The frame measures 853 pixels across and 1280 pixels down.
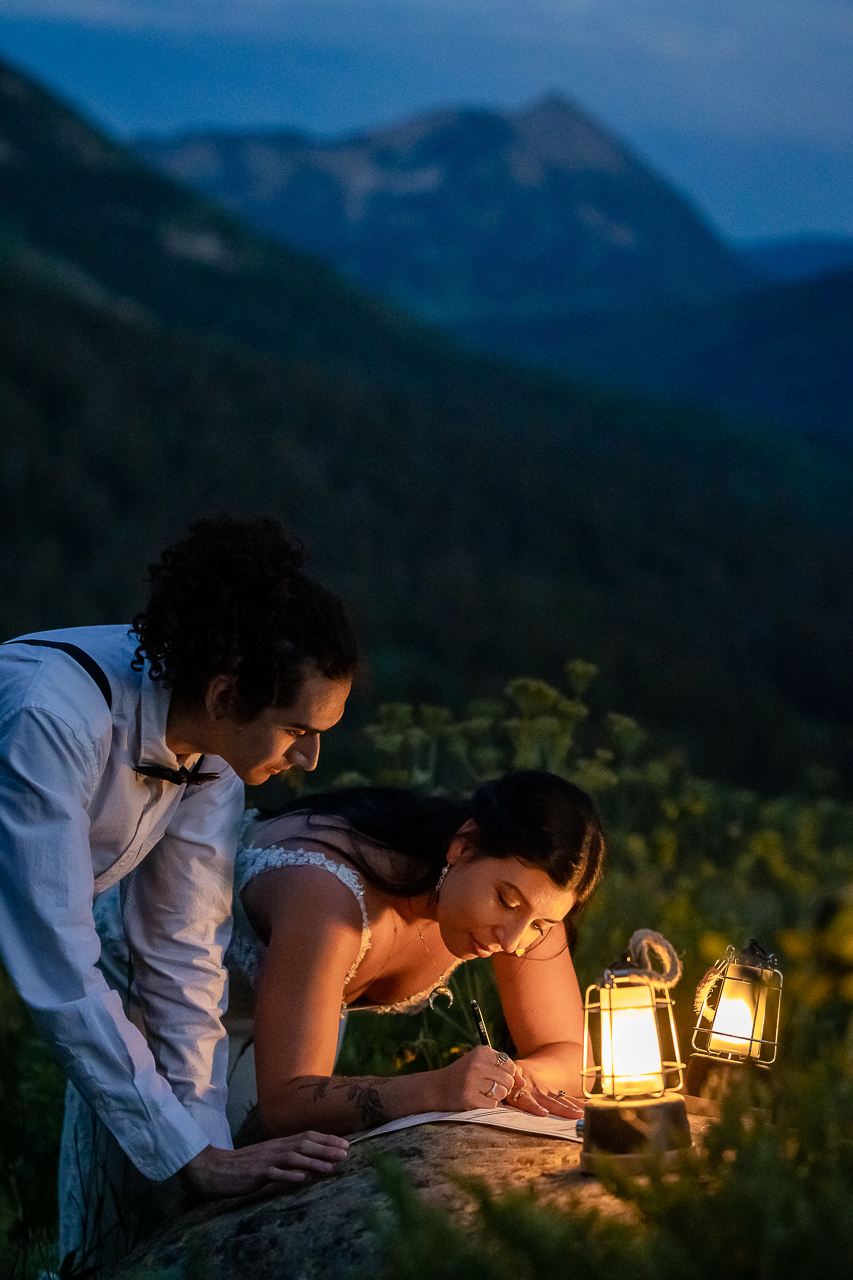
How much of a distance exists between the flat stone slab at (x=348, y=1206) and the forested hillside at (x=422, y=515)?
9.89 m

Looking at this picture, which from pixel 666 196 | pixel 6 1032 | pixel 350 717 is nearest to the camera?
pixel 6 1032

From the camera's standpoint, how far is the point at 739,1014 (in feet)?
8.16

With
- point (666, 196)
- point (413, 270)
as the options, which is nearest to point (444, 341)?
point (413, 270)

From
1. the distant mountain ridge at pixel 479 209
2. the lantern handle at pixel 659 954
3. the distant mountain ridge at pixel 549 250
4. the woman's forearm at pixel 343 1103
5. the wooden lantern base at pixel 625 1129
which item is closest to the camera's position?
the wooden lantern base at pixel 625 1129

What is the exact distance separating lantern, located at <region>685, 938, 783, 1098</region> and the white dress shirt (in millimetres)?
907

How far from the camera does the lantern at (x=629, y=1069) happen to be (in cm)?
196

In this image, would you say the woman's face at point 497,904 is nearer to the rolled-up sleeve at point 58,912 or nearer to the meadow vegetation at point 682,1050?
the meadow vegetation at point 682,1050

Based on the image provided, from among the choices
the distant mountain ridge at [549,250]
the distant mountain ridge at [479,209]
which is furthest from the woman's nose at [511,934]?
the distant mountain ridge at [479,209]

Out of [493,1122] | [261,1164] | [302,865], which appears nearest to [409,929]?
[302,865]

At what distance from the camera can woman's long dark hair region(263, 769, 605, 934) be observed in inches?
97.2

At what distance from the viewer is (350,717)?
1179 centimetres

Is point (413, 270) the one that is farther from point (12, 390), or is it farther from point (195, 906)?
point (195, 906)

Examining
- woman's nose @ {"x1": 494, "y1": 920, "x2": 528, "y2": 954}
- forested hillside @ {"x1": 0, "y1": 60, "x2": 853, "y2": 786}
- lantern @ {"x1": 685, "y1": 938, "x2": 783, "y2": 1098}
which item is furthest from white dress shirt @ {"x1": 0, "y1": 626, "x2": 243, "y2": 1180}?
forested hillside @ {"x1": 0, "y1": 60, "x2": 853, "y2": 786}

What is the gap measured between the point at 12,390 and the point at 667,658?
9.10 m
